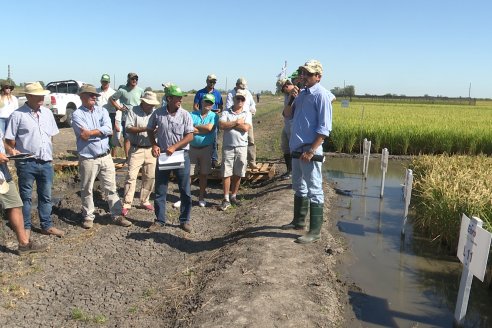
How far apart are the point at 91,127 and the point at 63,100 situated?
458 inches

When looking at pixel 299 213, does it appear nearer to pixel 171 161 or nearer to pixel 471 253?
pixel 171 161

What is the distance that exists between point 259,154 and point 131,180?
6794 mm

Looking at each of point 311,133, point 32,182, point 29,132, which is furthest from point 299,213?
point 29,132

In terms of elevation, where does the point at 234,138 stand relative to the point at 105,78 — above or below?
below

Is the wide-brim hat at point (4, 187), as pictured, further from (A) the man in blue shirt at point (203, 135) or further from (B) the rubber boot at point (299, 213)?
(B) the rubber boot at point (299, 213)

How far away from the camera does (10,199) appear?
14.2ft

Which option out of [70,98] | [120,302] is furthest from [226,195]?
[70,98]

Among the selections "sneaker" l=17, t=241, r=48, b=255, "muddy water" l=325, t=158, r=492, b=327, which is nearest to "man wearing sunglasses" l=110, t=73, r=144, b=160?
"sneaker" l=17, t=241, r=48, b=255

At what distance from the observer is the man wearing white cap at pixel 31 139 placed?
4668mm

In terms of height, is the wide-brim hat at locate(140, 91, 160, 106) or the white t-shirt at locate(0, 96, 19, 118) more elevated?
the wide-brim hat at locate(140, 91, 160, 106)

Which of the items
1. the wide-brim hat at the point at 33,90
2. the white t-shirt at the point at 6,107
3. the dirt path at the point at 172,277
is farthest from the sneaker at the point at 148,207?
the white t-shirt at the point at 6,107

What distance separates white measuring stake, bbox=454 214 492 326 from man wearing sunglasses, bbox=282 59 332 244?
1.66 meters

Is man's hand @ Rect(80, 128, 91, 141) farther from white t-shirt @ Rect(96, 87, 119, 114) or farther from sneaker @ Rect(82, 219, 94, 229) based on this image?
white t-shirt @ Rect(96, 87, 119, 114)

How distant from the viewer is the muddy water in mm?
3867
